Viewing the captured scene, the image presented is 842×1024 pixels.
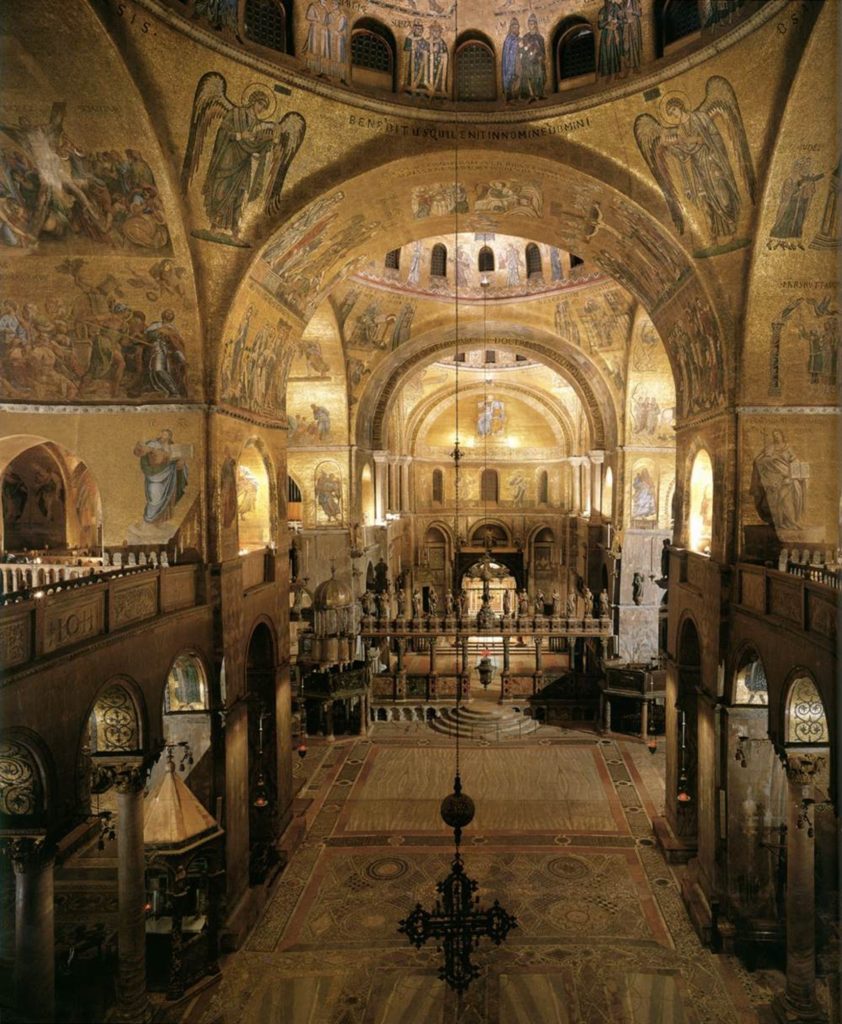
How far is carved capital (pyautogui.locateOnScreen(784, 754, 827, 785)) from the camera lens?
9.77m

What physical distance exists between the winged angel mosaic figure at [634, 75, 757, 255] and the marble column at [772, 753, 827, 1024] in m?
8.27

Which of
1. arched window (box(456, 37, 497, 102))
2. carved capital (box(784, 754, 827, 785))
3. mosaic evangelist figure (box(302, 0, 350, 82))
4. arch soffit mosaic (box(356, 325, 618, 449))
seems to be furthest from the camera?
arch soffit mosaic (box(356, 325, 618, 449))

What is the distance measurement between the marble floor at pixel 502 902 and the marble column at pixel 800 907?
635 mm

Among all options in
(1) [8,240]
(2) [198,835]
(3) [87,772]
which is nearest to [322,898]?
(2) [198,835]

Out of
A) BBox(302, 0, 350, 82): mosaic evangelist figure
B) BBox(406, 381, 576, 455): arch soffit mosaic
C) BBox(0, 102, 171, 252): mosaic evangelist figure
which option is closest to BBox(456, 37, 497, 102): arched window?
BBox(302, 0, 350, 82): mosaic evangelist figure

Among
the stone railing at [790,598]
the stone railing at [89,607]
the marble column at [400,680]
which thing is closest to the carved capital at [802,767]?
the stone railing at [790,598]

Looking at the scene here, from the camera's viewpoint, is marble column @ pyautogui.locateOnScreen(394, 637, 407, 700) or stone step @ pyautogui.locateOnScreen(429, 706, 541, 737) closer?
stone step @ pyautogui.locateOnScreen(429, 706, 541, 737)

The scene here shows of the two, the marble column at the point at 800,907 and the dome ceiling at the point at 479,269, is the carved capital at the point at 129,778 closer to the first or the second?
the marble column at the point at 800,907

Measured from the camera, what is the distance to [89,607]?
29.1 ft

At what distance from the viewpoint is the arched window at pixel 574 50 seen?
11609mm

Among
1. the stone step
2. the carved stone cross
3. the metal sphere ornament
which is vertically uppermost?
the metal sphere ornament

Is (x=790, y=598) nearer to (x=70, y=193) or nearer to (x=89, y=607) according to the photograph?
(x=89, y=607)

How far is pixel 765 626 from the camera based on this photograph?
1058 cm

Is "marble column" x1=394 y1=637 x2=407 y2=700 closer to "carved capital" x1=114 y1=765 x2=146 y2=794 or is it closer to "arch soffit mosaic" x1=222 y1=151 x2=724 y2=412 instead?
"arch soffit mosaic" x1=222 y1=151 x2=724 y2=412
